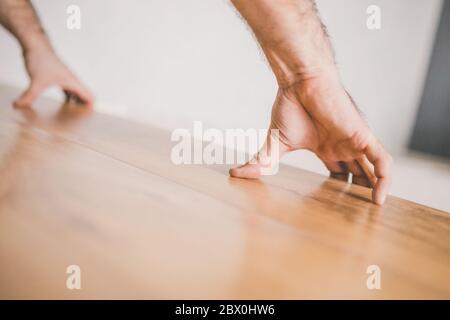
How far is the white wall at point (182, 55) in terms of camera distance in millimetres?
3170

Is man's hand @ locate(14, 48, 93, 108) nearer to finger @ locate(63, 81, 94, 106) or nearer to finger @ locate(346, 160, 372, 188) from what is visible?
finger @ locate(63, 81, 94, 106)

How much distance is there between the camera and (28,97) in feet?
5.22

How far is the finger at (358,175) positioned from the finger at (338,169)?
17 mm

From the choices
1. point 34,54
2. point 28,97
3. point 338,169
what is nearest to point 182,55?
point 34,54

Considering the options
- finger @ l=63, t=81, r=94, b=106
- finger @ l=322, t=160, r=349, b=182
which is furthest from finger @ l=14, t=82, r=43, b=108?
finger @ l=322, t=160, r=349, b=182

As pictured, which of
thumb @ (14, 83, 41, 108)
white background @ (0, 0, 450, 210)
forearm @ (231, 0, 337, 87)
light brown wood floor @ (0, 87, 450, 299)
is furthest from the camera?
white background @ (0, 0, 450, 210)

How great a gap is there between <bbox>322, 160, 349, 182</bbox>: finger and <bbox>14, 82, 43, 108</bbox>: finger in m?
1.20

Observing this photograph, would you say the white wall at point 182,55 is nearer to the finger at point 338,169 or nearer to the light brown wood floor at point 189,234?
the finger at point 338,169

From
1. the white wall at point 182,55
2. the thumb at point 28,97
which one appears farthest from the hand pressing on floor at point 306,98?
the white wall at point 182,55

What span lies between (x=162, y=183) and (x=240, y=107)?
3084 millimetres

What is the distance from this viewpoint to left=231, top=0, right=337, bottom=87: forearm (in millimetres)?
818

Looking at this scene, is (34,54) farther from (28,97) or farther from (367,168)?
(367,168)

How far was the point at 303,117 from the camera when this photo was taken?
0.92 m

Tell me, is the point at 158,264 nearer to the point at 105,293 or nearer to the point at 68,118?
the point at 105,293
